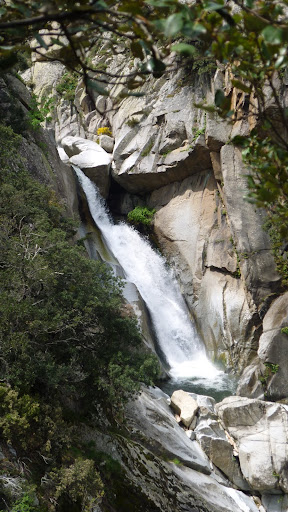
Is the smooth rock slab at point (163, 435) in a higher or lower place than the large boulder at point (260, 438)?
higher

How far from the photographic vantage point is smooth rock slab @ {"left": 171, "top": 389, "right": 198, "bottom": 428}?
11461 millimetres

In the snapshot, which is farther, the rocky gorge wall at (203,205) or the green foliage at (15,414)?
the rocky gorge wall at (203,205)

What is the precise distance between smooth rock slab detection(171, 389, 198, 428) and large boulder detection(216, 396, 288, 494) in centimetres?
76

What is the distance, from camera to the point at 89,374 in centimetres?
831

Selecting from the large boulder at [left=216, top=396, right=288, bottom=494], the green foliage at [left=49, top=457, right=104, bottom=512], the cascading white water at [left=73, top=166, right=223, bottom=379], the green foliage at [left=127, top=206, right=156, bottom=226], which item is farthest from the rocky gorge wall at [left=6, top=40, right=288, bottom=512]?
the green foliage at [left=49, top=457, right=104, bottom=512]

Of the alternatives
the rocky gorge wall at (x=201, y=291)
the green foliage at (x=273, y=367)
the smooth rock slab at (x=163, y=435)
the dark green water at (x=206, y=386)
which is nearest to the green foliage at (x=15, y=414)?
the rocky gorge wall at (x=201, y=291)

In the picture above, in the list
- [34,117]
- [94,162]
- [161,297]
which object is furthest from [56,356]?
[94,162]

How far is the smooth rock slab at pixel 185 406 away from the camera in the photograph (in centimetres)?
1146

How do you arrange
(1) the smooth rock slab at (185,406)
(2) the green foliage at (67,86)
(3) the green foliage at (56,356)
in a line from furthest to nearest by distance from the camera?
1. (2) the green foliage at (67,86)
2. (1) the smooth rock slab at (185,406)
3. (3) the green foliage at (56,356)

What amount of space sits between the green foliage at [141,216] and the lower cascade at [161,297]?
0.49 metres

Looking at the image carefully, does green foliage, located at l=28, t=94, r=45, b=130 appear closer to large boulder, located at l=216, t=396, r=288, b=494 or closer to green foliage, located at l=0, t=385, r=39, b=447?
large boulder, located at l=216, t=396, r=288, b=494

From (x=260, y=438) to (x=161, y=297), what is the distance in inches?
357

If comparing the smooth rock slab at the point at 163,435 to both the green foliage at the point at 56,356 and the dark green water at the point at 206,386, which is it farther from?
the dark green water at the point at 206,386

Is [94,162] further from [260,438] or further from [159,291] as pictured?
[260,438]
